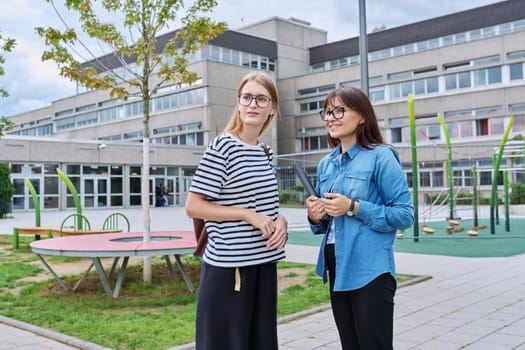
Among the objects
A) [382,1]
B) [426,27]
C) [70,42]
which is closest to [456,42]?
[426,27]

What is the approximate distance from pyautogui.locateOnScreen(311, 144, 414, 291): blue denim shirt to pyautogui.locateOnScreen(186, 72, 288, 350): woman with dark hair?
1.02ft

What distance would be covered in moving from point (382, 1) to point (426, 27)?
129 ft

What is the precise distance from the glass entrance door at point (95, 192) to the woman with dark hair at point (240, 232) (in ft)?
113

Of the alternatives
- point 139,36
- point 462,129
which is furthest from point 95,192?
point 139,36

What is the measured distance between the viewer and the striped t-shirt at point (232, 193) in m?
2.41

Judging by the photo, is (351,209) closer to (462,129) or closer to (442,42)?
(462,129)

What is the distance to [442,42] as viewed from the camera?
44281mm

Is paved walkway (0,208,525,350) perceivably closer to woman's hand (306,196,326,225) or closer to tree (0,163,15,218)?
woman's hand (306,196,326,225)

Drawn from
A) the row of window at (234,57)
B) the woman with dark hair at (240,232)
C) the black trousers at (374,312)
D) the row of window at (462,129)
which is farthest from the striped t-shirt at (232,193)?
→ the row of window at (234,57)

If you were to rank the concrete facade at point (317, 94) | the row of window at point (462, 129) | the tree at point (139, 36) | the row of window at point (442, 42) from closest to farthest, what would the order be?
the tree at point (139, 36) < the concrete facade at point (317, 94) < the row of window at point (462, 129) < the row of window at point (442, 42)

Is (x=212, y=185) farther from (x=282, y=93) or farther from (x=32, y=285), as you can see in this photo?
(x=282, y=93)

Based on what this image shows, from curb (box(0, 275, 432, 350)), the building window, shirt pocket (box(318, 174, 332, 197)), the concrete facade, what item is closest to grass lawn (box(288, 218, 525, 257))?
curb (box(0, 275, 432, 350))

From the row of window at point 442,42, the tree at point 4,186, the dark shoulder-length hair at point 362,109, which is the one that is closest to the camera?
the dark shoulder-length hair at point 362,109

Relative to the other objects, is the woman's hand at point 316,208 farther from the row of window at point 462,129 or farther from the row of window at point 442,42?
the row of window at point 442,42
